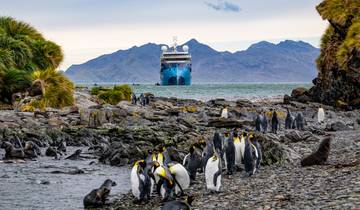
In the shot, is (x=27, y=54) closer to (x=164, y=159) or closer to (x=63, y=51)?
(x=63, y=51)

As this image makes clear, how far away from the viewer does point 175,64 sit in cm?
13000

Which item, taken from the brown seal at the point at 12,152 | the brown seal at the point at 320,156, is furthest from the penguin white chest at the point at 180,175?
the brown seal at the point at 12,152

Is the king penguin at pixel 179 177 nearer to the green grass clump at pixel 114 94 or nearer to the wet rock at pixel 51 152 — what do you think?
the wet rock at pixel 51 152

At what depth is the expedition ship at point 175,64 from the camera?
126 metres

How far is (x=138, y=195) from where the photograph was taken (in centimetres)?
1055

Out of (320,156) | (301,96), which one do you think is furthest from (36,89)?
(301,96)

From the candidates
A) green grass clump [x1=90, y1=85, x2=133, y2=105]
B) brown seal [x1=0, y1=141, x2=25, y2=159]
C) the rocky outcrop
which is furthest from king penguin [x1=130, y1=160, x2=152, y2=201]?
green grass clump [x1=90, y1=85, x2=133, y2=105]

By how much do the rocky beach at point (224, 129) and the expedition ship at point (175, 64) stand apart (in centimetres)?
9230

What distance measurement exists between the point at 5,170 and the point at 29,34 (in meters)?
26.2

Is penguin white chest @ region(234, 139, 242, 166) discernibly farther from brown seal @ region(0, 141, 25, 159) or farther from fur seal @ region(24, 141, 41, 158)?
brown seal @ region(0, 141, 25, 159)

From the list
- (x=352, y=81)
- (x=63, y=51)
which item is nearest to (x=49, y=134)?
(x=63, y=51)

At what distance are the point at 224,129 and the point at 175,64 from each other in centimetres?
10820

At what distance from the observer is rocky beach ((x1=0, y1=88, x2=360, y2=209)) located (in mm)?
9047

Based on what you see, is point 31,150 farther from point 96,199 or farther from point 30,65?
point 30,65
